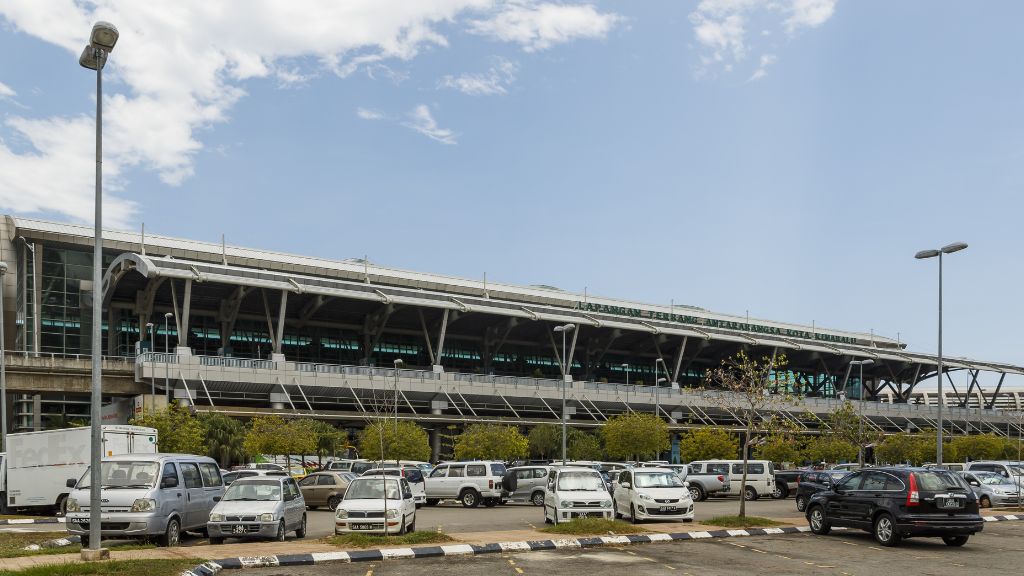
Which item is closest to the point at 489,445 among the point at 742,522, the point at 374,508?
the point at 742,522

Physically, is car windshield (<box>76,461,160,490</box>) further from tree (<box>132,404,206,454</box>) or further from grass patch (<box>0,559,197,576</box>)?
tree (<box>132,404,206,454</box>)

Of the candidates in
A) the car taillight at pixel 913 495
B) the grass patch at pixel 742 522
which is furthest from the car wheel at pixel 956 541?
the grass patch at pixel 742 522

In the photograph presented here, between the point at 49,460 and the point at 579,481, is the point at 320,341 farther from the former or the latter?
the point at 579,481

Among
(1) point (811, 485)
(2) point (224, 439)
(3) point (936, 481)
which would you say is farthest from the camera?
(2) point (224, 439)

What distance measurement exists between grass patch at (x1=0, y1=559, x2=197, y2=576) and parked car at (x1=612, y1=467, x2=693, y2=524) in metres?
13.3

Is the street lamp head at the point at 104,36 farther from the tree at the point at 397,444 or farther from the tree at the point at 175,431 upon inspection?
the tree at the point at 397,444

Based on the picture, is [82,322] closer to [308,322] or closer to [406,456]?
[308,322]

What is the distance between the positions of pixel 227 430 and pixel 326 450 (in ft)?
21.0

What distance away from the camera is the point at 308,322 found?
8244 centimetres

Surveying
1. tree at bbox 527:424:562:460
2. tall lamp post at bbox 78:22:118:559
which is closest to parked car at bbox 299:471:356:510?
tall lamp post at bbox 78:22:118:559

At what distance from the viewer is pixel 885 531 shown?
66.6ft

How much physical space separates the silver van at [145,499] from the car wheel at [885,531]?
15617 mm

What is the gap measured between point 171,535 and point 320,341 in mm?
65032

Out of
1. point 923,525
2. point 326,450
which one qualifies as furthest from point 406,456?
point 923,525
